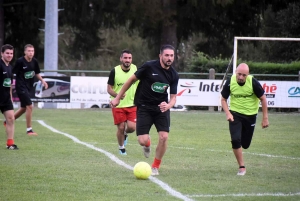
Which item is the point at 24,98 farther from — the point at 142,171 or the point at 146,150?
the point at 142,171

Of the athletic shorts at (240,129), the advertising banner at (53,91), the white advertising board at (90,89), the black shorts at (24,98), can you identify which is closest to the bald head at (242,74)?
the athletic shorts at (240,129)

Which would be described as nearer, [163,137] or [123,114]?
[163,137]

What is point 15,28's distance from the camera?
1576 inches

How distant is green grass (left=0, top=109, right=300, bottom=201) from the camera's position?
8492 mm

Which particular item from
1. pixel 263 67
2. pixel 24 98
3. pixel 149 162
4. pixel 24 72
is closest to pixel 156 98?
pixel 149 162

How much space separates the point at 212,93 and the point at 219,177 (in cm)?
1669

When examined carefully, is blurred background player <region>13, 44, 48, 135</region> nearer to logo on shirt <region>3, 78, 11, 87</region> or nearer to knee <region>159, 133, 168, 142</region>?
logo on shirt <region>3, 78, 11, 87</region>

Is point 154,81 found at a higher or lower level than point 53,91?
higher

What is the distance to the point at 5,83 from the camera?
1327cm

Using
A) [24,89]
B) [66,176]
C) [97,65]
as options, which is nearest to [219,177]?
[66,176]

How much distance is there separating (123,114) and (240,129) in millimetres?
3124

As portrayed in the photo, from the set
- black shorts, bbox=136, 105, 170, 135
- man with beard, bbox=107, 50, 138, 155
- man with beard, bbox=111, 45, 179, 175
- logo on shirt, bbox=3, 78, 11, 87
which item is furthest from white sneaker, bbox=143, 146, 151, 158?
logo on shirt, bbox=3, 78, 11, 87

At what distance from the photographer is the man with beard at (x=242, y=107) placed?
10.4m

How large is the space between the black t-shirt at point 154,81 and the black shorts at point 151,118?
0.31ft
